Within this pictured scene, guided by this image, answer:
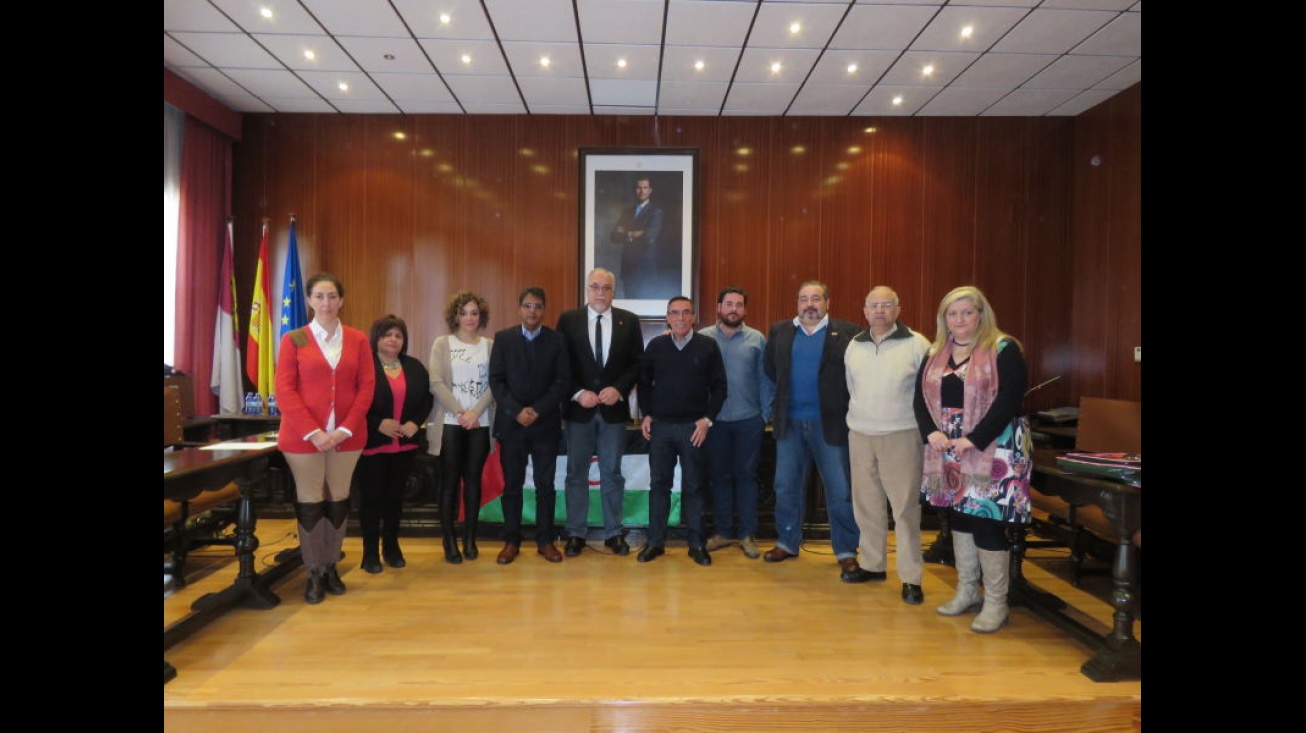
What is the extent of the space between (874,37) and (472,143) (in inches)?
135

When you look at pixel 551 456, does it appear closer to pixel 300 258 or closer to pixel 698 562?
pixel 698 562

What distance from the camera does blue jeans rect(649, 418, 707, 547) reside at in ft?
12.4

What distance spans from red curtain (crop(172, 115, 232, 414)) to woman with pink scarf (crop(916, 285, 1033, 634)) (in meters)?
5.54

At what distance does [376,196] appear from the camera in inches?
231

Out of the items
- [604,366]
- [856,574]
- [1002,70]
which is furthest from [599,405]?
[1002,70]

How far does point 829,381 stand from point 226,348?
5027 mm

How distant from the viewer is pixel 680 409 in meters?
3.71

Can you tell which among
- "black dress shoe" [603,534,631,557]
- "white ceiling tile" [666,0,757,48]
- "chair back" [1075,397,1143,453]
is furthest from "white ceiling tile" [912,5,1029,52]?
"black dress shoe" [603,534,631,557]

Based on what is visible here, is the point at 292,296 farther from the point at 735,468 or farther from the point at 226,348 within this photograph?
the point at 735,468

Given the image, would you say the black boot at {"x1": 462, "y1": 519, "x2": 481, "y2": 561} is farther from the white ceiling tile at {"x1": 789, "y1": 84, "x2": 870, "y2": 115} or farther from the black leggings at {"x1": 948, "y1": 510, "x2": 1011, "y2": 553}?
the white ceiling tile at {"x1": 789, "y1": 84, "x2": 870, "y2": 115}

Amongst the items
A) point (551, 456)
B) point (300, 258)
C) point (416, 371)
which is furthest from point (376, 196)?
point (551, 456)

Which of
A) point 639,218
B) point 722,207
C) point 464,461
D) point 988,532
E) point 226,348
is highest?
point 722,207

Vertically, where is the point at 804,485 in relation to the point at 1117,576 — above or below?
above

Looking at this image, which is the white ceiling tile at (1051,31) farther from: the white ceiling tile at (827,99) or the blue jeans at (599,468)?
the blue jeans at (599,468)
